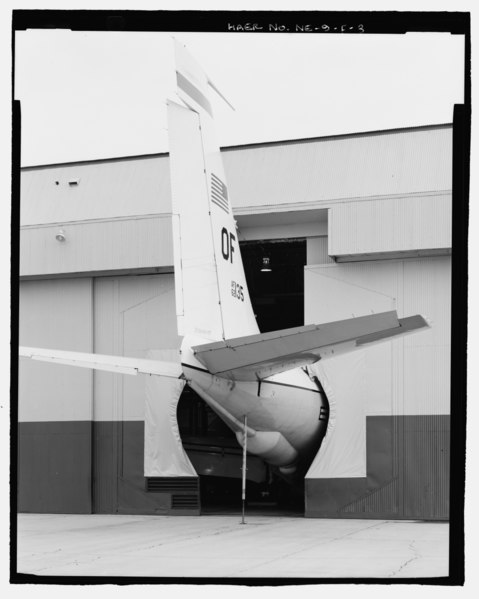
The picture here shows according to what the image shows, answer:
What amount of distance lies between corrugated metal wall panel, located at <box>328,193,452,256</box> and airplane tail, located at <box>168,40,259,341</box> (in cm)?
449

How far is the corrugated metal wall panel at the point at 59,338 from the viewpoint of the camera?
79.5ft

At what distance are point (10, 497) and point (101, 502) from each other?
16971 millimetres

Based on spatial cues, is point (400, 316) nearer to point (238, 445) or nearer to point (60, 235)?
point (238, 445)

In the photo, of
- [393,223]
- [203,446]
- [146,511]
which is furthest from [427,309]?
[146,511]

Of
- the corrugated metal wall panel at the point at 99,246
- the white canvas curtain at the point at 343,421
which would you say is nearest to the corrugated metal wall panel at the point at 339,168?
the corrugated metal wall panel at the point at 99,246

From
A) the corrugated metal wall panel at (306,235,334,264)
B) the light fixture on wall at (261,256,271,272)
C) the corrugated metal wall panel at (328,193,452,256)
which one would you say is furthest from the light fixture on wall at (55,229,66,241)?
the corrugated metal wall panel at (328,193,452,256)

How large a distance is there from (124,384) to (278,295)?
5.11m

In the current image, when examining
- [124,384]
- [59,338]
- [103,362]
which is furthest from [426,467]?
[59,338]

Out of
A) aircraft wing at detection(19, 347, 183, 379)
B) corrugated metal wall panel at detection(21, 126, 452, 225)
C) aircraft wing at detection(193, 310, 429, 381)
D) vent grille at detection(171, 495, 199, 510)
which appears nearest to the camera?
aircraft wing at detection(193, 310, 429, 381)

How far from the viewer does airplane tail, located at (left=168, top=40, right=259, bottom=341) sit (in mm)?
15977

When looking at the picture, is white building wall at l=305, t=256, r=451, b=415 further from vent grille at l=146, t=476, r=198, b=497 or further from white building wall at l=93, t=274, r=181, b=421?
vent grille at l=146, t=476, r=198, b=497

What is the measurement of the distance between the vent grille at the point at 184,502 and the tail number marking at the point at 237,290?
262 inches

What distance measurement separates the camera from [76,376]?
24.4 metres

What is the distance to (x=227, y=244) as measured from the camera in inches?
689
